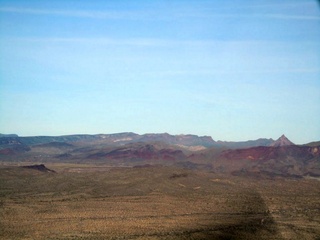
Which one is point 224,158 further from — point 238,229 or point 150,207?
point 238,229

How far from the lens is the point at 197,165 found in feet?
371

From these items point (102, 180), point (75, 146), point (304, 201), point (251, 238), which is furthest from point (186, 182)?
point (75, 146)

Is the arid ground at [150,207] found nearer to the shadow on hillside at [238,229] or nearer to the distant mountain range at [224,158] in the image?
the shadow on hillside at [238,229]

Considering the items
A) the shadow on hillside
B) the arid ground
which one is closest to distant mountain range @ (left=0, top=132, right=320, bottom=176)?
the arid ground

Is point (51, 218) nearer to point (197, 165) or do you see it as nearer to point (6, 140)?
point (197, 165)

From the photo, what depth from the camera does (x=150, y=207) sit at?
42.7 meters

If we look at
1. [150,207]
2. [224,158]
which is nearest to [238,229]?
[150,207]

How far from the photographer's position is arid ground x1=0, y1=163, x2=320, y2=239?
1193 inches

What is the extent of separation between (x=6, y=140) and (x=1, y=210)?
164529 millimetres

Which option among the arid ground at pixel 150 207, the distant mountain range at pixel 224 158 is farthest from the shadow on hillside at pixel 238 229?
the distant mountain range at pixel 224 158

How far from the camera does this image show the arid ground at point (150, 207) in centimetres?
3030

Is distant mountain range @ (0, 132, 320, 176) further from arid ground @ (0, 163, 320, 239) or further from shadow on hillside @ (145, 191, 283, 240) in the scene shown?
shadow on hillside @ (145, 191, 283, 240)

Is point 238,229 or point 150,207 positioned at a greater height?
point 238,229

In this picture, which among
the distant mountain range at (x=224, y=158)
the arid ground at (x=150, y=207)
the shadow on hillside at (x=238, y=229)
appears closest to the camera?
the shadow on hillside at (x=238, y=229)
